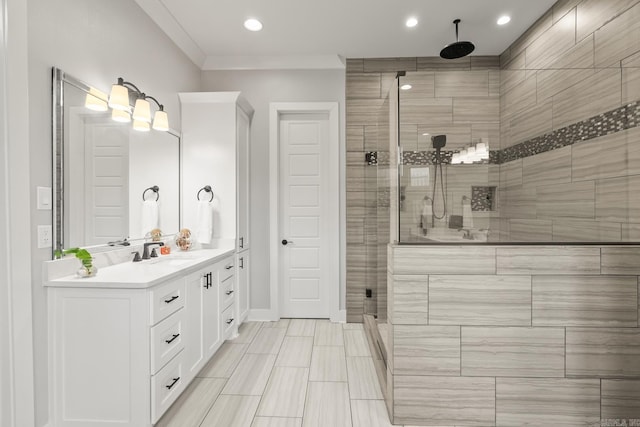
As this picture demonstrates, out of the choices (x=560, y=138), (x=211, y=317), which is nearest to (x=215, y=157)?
(x=211, y=317)

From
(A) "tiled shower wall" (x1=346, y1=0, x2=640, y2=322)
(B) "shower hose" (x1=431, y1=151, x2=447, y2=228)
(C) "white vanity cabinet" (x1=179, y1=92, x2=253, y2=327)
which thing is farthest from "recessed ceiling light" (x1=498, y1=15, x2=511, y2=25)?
(C) "white vanity cabinet" (x1=179, y1=92, x2=253, y2=327)

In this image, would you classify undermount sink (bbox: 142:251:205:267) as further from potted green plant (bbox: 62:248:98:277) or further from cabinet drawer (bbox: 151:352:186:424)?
cabinet drawer (bbox: 151:352:186:424)

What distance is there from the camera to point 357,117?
343cm

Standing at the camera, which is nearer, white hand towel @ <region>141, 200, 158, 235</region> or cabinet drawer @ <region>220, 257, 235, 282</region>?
white hand towel @ <region>141, 200, 158, 235</region>

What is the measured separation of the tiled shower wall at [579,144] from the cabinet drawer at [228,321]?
7.14 ft

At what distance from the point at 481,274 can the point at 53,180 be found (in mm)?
2369

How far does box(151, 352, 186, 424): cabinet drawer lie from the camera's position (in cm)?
163

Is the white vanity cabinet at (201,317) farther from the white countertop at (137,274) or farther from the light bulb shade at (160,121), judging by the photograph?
the light bulb shade at (160,121)

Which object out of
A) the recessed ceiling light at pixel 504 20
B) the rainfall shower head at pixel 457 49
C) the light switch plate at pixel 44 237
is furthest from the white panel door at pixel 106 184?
the recessed ceiling light at pixel 504 20

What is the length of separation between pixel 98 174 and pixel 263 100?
6.34 feet

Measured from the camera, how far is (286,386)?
220 centimetres

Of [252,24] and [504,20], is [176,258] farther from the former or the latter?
[504,20]

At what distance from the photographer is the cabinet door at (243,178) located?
10.2 ft

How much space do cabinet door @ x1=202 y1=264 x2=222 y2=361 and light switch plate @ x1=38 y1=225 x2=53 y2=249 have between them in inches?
37.9
